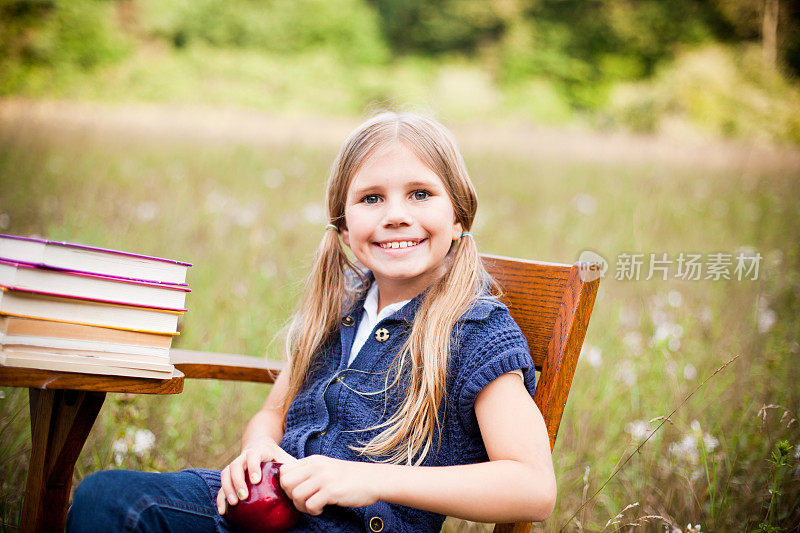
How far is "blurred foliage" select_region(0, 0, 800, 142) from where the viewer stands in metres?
18.2

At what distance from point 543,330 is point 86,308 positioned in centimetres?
113

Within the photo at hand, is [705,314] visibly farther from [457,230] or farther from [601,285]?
[457,230]

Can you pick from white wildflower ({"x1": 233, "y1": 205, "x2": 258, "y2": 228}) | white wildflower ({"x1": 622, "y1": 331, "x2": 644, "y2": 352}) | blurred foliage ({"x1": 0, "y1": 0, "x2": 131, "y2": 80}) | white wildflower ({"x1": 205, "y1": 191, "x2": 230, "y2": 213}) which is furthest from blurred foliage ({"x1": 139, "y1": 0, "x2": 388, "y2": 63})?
white wildflower ({"x1": 622, "y1": 331, "x2": 644, "y2": 352})

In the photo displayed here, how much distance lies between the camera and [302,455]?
168cm

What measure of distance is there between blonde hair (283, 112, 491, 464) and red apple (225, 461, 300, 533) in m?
0.25

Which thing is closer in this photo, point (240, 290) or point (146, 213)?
point (240, 290)

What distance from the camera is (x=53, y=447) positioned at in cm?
155

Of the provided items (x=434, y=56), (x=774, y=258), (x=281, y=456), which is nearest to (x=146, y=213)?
(x=281, y=456)

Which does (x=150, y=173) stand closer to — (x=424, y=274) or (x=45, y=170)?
(x=45, y=170)

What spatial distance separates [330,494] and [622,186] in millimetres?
6353

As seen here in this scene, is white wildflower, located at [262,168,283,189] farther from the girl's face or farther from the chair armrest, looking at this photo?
the girl's face

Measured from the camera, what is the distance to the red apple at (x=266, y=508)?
1410 millimetres

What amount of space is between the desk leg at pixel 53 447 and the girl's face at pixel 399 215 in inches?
30.4

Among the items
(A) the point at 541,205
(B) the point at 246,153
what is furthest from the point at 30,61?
(A) the point at 541,205
